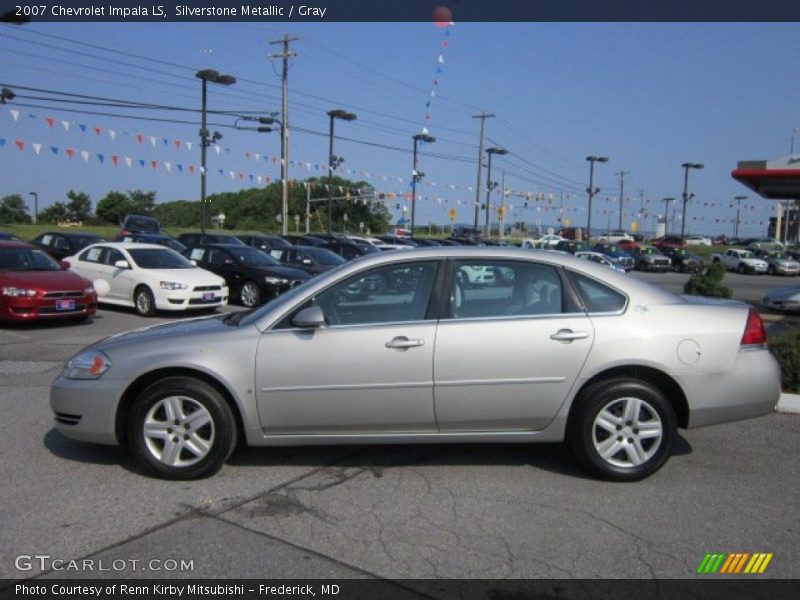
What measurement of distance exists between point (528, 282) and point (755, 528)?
1.98m

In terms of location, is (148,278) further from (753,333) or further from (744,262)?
(744,262)

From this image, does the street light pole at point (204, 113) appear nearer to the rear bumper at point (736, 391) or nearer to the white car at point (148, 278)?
the white car at point (148, 278)

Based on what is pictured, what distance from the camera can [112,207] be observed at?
97.2 m

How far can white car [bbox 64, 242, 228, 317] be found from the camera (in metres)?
13.9

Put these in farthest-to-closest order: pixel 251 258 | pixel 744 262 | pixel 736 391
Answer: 1. pixel 744 262
2. pixel 251 258
3. pixel 736 391

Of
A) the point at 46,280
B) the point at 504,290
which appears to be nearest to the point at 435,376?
the point at 504,290

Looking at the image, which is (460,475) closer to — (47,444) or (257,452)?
(257,452)

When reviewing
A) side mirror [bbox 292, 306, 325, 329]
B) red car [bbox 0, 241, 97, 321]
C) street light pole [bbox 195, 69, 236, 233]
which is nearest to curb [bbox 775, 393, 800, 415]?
side mirror [bbox 292, 306, 325, 329]

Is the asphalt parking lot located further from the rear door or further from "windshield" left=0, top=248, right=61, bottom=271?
"windshield" left=0, top=248, right=61, bottom=271

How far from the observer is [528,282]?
16.1ft

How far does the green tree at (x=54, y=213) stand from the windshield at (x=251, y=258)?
88368 mm

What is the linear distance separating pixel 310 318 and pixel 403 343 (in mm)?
611

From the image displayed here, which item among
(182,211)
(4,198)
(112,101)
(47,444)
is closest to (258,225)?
(182,211)
